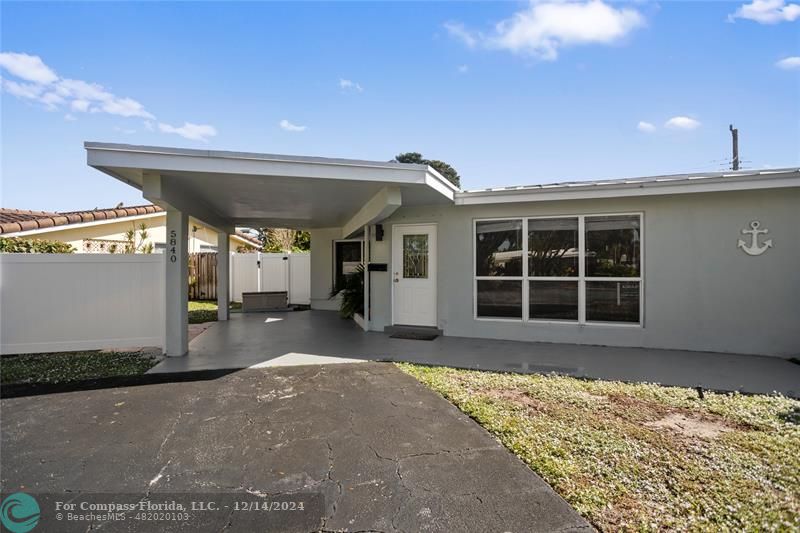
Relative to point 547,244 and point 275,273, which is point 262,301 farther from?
point 547,244

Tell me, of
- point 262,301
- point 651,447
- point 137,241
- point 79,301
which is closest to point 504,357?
point 651,447

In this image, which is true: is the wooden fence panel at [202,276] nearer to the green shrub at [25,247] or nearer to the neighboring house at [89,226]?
the neighboring house at [89,226]

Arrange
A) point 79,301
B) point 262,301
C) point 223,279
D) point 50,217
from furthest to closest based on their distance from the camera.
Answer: point 262,301 → point 50,217 → point 223,279 → point 79,301

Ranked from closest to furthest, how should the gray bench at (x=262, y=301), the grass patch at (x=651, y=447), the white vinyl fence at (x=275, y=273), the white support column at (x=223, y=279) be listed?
the grass patch at (x=651, y=447), the white support column at (x=223, y=279), the gray bench at (x=262, y=301), the white vinyl fence at (x=275, y=273)

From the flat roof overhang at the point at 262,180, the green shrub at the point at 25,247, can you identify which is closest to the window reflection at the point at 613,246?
the flat roof overhang at the point at 262,180

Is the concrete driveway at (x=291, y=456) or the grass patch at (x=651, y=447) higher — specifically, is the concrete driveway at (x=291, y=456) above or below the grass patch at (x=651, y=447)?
below

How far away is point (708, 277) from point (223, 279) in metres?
10.8

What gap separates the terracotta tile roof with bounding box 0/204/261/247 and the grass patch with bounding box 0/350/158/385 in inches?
215

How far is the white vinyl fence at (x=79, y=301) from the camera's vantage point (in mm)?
6039

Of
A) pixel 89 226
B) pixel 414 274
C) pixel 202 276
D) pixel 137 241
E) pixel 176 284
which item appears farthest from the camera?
pixel 202 276

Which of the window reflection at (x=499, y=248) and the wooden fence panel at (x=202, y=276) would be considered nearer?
the window reflection at (x=499, y=248)

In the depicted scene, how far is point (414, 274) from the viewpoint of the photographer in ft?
27.2

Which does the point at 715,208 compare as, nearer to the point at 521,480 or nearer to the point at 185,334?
the point at 521,480

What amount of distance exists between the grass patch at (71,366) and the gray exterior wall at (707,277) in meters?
6.24
